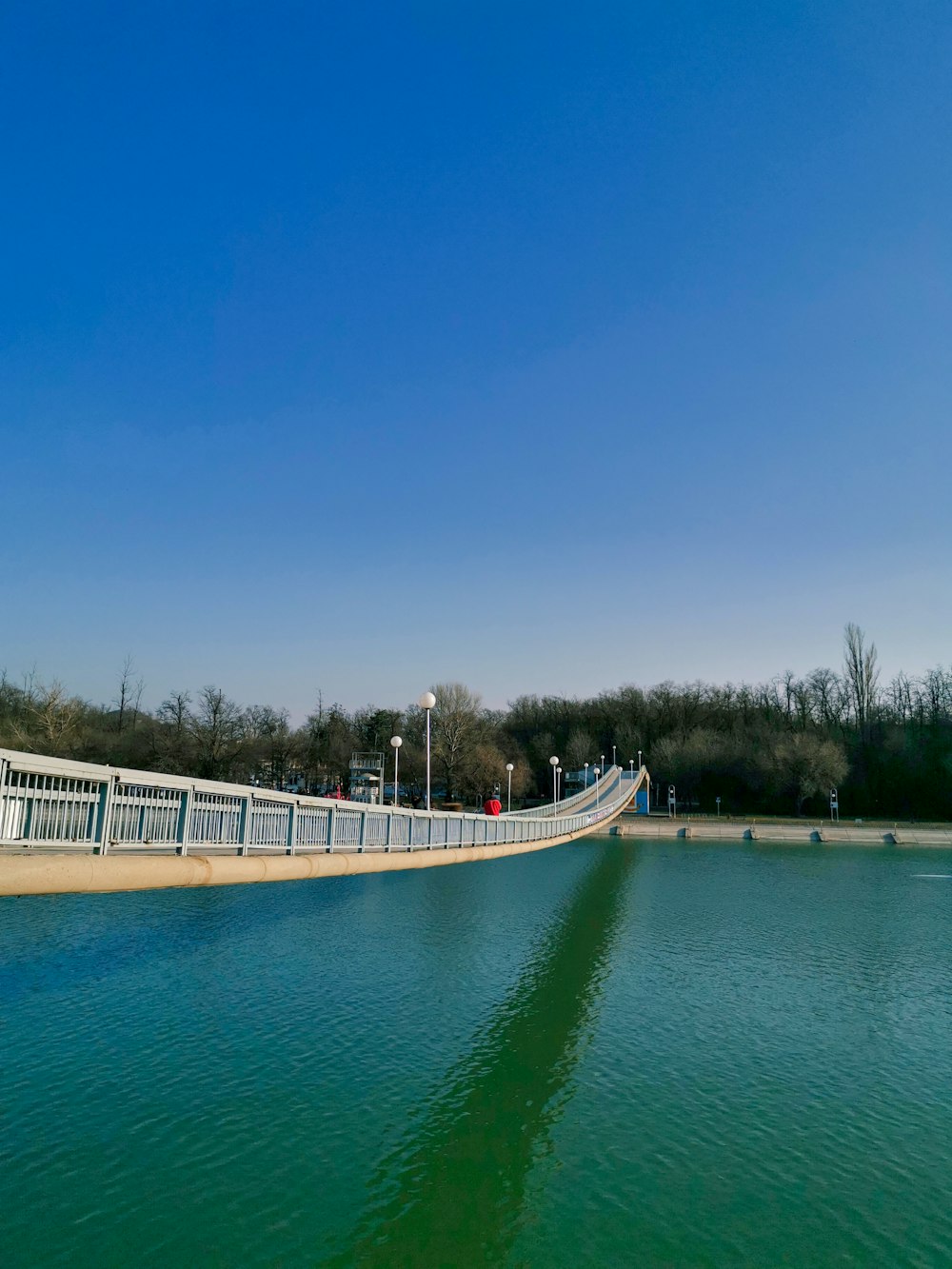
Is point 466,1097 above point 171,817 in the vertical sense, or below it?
below

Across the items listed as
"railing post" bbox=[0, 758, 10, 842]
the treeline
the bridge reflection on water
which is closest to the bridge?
"railing post" bbox=[0, 758, 10, 842]

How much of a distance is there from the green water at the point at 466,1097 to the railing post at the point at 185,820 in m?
3.61

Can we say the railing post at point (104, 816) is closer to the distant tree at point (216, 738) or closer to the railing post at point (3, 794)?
the railing post at point (3, 794)

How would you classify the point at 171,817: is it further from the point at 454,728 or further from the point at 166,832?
the point at 454,728

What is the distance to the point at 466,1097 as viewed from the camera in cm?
1138

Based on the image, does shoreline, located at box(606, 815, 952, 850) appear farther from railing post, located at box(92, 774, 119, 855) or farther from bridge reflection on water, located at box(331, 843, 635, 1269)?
railing post, located at box(92, 774, 119, 855)

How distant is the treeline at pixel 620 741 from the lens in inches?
2368

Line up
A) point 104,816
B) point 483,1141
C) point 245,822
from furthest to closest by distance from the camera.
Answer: point 245,822
point 483,1141
point 104,816

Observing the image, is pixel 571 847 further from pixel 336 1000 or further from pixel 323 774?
pixel 336 1000

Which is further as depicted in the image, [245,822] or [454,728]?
[454,728]

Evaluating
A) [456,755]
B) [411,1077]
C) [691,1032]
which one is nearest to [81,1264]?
[411,1077]

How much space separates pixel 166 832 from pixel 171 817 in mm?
213

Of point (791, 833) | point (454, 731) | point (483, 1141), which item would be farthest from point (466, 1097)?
point (454, 731)

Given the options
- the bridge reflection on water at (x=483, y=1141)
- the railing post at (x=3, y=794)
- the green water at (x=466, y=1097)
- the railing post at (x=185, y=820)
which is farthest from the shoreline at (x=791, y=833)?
the railing post at (x=3, y=794)
